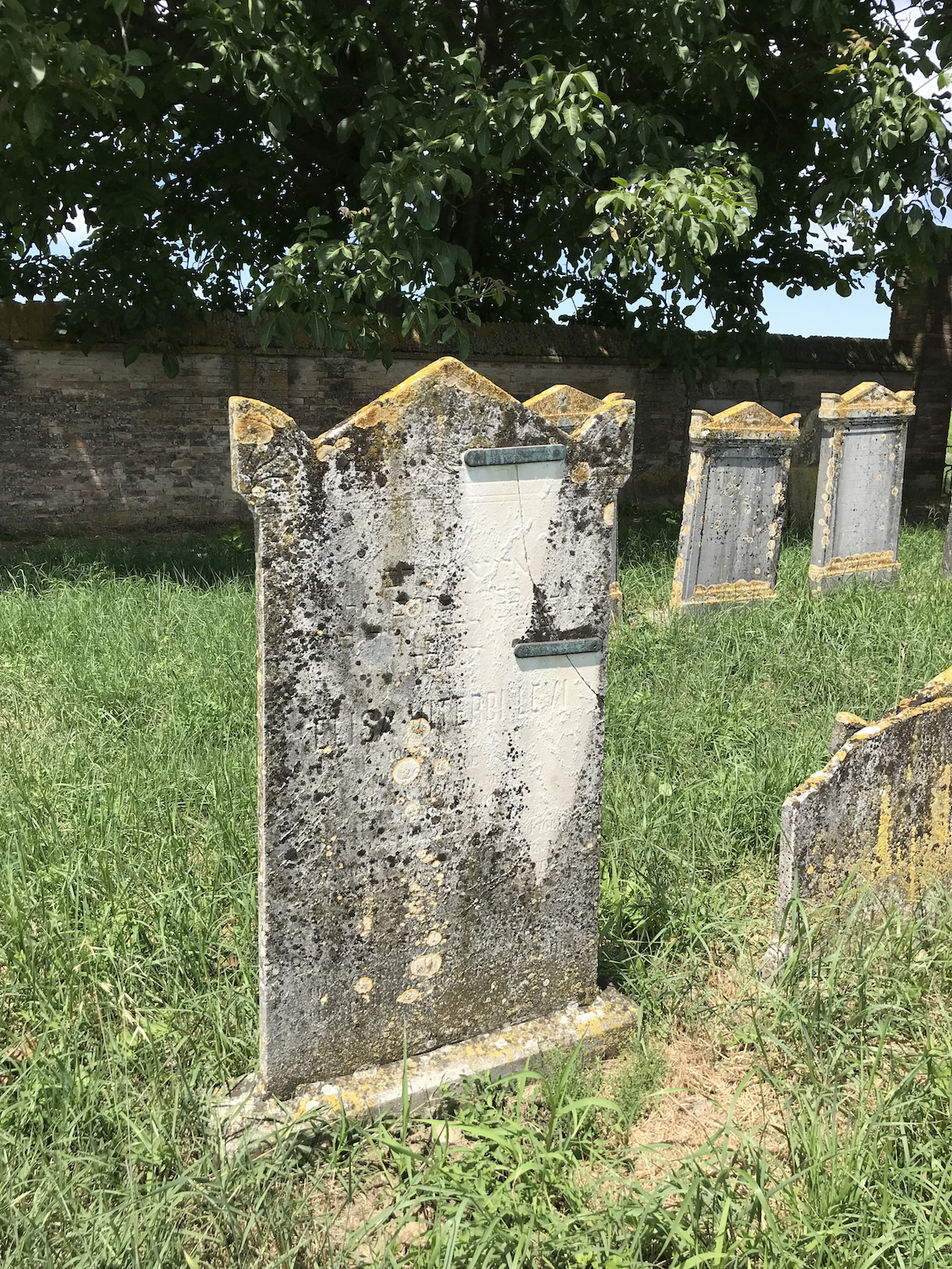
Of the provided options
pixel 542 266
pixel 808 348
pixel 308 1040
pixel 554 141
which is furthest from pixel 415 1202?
pixel 808 348

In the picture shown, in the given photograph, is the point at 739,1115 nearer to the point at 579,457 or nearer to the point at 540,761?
the point at 540,761

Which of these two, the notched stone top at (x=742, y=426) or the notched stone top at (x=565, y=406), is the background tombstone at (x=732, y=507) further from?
the notched stone top at (x=565, y=406)

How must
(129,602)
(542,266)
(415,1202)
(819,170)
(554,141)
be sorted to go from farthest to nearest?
(542,266), (819,170), (554,141), (129,602), (415,1202)

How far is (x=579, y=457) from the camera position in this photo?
247 centimetres

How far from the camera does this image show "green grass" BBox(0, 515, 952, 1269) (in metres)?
2.00

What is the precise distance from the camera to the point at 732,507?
7.15 meters

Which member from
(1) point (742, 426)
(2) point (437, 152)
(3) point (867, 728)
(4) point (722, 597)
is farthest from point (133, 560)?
(3) point (867, 728)

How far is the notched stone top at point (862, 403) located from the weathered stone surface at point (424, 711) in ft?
17.6

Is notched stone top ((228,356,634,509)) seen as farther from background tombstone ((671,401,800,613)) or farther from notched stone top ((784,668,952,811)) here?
background tombstone ((671,401,800,613))

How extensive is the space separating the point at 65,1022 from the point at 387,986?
2.75 ft

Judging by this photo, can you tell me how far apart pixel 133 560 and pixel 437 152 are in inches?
160

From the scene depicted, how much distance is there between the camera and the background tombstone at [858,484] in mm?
7414

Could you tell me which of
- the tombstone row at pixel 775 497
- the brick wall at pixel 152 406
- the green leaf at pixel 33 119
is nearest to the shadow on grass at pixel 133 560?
the brick wall at pixel 152 406

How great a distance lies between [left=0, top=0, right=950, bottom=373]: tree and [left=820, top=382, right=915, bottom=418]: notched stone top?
1.45 metres
